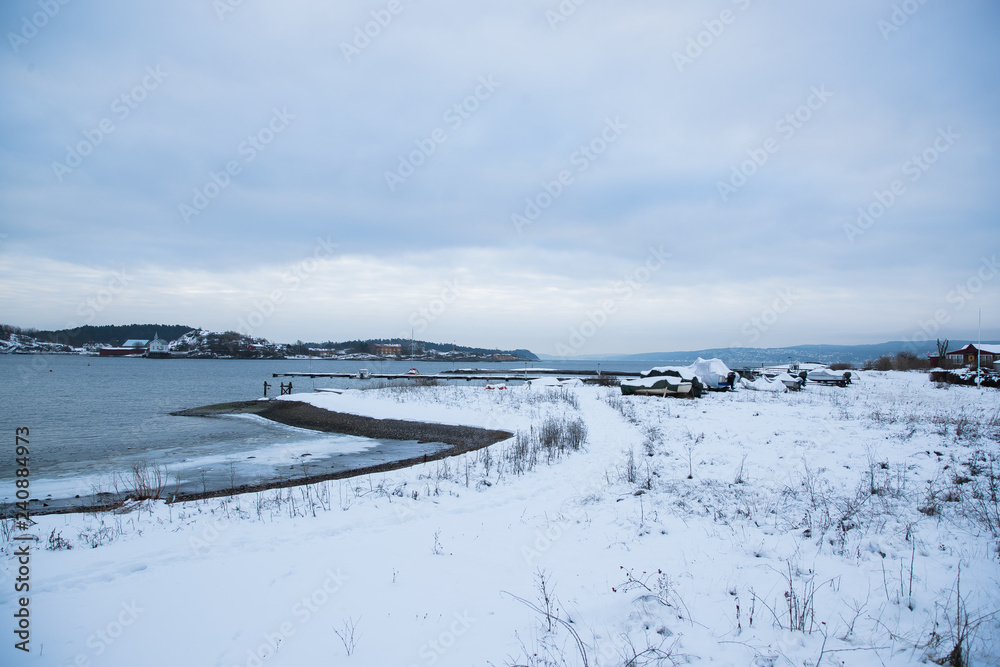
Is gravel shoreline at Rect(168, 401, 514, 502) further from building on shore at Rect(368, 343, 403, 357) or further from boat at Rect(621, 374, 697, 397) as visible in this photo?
building on shore at Rect(368, 343, 403, 357)

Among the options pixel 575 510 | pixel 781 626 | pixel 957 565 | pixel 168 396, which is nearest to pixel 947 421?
pixel 957 565

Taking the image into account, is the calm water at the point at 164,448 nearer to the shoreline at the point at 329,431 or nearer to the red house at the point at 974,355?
the shoreline at the point at 329,431

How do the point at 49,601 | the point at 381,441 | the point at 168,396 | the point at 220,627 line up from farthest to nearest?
1. the point at 168,396
2. the point at 381,441
3. the point at 49,601
4. the point at 220,627

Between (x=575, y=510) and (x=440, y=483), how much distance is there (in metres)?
3.57

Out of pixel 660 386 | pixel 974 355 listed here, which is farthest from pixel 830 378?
pixel 974 355

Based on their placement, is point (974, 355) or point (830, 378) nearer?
point (830, 378)

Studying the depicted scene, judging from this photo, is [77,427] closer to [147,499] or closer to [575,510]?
[147,499]

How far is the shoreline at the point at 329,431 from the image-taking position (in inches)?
418

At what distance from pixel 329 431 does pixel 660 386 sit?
22.3 m

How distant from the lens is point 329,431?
2400 centimetres

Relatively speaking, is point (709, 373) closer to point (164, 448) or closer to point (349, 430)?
point (349, 430)

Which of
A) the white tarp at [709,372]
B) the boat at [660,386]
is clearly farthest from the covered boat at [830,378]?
the boat at [660,386]

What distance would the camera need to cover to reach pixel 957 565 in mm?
5320

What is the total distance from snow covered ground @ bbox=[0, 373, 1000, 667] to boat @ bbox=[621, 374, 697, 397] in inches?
854
